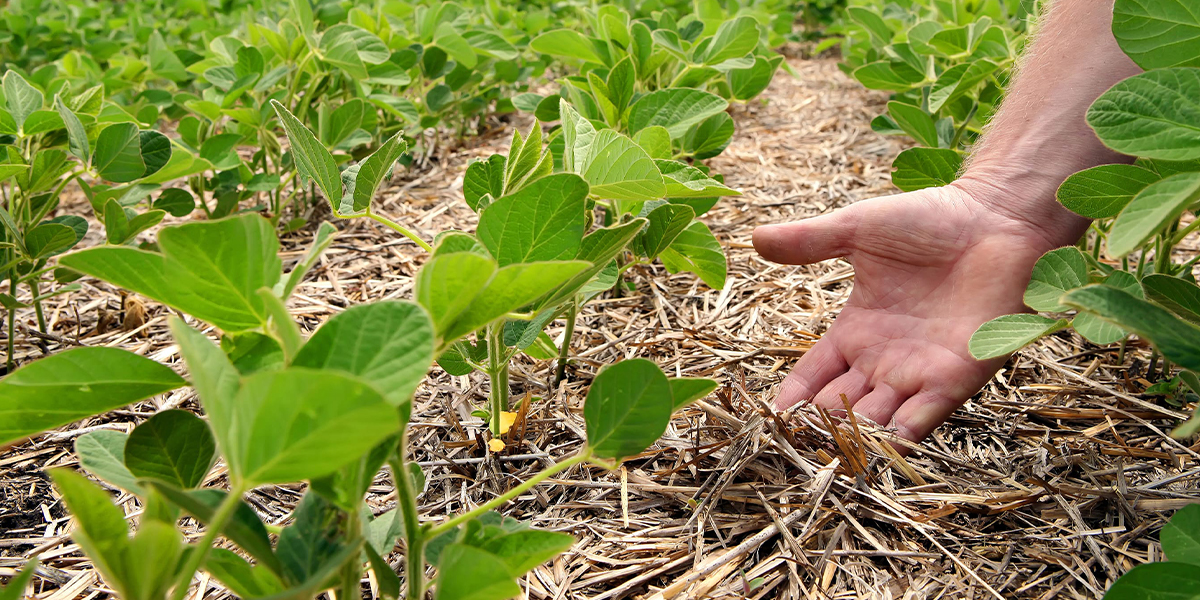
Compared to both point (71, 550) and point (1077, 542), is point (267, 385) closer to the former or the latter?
point (71, 550)

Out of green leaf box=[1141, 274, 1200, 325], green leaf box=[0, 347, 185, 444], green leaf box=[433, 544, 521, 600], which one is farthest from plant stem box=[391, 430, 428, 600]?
green leaf box=[1141, 274, 1200, 325]

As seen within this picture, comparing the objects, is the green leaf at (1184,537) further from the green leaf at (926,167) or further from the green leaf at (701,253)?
the green leaf at (926,167)

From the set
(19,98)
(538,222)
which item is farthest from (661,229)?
(19,98)

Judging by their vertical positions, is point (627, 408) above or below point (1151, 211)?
below

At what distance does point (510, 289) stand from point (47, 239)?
0.94 meters

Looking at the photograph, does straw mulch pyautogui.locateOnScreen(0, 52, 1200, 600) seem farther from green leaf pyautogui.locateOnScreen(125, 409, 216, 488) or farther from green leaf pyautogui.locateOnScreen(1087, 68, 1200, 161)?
green leaf pyautogui.locateOnScreen(1087, 68, 1200, 161)

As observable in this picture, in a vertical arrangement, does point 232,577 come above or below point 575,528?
above

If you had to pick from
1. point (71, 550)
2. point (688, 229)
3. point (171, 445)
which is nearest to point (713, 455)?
point (688, 229)

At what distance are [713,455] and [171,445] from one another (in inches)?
24.4

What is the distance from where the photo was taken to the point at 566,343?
1143 millimetres

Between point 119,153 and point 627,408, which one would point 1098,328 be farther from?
point 119,153

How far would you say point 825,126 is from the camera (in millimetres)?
2582

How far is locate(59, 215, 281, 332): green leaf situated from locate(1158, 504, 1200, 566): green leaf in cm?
74

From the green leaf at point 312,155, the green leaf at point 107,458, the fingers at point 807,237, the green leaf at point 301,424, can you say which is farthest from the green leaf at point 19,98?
the fingers at point 807,237
